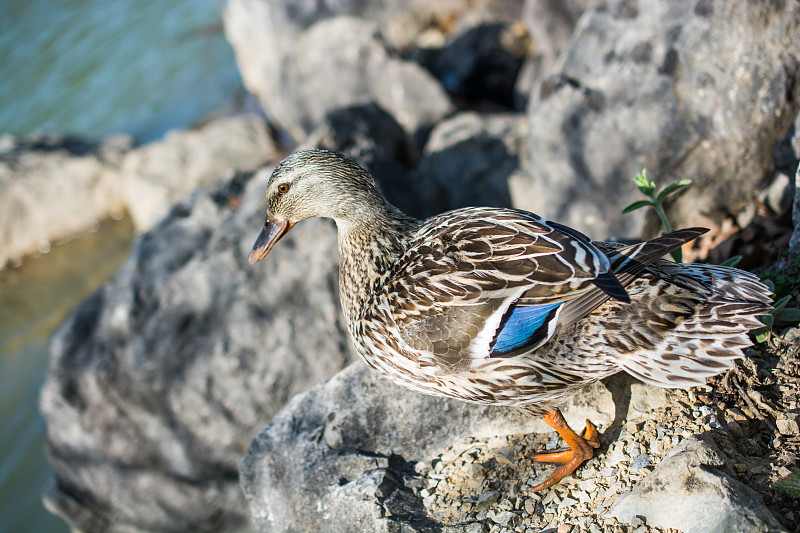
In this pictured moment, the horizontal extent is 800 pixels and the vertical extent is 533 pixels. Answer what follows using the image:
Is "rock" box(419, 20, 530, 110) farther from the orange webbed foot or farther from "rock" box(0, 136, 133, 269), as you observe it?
the orange webbed foot

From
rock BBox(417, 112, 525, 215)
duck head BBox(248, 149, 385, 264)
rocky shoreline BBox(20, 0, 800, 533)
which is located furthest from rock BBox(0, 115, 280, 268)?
duck head BBox(248, 149, 385, 264)

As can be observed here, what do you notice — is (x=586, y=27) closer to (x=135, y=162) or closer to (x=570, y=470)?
(x=570, y=470)

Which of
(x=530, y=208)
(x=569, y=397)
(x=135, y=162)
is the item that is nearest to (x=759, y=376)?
(x=569, y=397)

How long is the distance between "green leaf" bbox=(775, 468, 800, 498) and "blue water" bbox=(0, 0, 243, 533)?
635 centimetres

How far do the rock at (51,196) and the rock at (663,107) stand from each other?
23.7ft

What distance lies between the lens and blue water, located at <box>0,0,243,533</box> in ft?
24.5

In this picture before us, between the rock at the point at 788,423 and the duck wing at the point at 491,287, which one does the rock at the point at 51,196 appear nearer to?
the duck wing at the point at 491,287

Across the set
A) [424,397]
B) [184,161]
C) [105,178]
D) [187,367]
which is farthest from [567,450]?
[105,178]

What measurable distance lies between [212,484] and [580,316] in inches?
135

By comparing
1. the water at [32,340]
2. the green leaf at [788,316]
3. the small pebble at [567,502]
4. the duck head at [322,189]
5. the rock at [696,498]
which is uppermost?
the duck head at [322,189]

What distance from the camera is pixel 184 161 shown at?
8.93 meters

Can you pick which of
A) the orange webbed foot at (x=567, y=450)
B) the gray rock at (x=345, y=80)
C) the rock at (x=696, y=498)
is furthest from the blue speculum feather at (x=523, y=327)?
the gray rock at (x=345, y=80)

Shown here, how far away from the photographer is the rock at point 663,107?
3.83 metres

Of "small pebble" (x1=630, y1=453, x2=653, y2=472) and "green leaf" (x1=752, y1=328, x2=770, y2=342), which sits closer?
"small pebble" (x1=630, y1=453, x2=653, y2=472)
